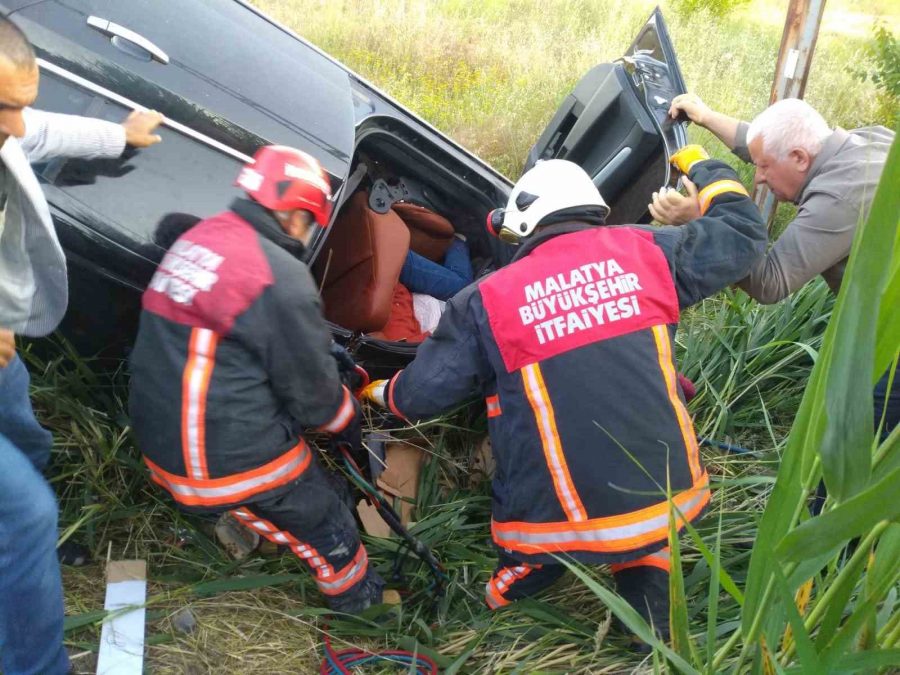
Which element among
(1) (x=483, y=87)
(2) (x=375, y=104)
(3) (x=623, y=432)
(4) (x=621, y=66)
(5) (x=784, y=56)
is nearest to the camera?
(3) (x=623, y=432)

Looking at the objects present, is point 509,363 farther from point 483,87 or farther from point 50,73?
point 483,87

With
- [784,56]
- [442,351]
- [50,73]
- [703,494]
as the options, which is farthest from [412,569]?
[784,56]

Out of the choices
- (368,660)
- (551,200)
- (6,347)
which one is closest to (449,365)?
(551,200)

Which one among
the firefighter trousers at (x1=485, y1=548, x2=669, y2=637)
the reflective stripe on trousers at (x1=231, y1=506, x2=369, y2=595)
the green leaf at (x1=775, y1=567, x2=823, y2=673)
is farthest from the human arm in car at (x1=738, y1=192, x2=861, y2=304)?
the green leaf at (x1=775, y1=567, x2=823, y2=673)

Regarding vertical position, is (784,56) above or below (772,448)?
above

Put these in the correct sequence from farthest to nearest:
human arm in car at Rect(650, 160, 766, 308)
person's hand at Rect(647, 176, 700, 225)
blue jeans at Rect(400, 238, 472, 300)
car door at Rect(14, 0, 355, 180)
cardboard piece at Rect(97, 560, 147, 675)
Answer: blue jeans at Rect(400, 238, 472, 300), person's hand at Rect(647, 176, 700, 225), human arm in car at Rect(650, 160, 766, 308), car door at Rect(14, 0, 355, 180), cardboard piece at Rect(97, 560, 147, 675)

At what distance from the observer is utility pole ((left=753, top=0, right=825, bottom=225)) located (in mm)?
4207

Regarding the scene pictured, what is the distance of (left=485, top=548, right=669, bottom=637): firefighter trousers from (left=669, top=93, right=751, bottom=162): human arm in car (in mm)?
1663

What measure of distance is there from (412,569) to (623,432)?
38.5 inches

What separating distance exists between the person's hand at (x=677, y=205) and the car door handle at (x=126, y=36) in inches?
66.5

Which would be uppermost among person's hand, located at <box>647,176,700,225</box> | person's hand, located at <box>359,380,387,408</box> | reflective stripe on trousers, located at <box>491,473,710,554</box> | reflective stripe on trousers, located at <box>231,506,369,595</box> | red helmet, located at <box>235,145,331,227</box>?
person's hand, located at <box>647,176,700,225</box>

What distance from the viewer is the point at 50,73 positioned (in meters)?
2.20

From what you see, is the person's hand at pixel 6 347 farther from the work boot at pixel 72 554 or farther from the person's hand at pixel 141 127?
the work boot at pixel 72 554

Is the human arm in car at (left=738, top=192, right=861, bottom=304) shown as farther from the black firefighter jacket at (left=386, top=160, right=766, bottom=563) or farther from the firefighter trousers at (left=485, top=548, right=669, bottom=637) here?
the firefighter trousers at (left=485, top=548, right=669, bottom=637)
